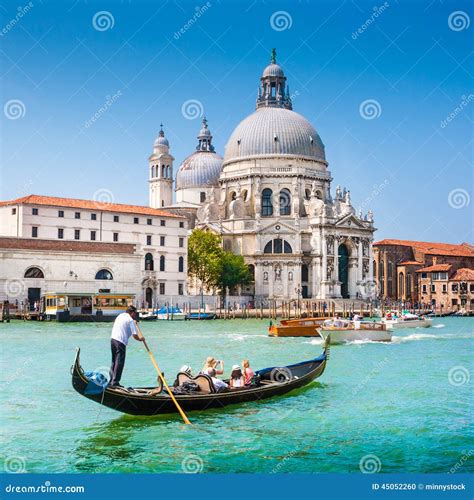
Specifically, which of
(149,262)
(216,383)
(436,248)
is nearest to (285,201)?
(149,262)

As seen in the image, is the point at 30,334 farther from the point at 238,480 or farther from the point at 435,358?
the point at 238,480

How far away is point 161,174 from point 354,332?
37.2 m

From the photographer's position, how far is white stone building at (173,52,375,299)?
163 feet

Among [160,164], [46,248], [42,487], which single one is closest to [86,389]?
[42,487]

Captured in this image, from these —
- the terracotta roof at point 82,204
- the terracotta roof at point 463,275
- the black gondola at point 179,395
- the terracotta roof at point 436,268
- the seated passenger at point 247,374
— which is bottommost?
the black gondola at point 179,395

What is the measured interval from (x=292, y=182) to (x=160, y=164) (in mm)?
11342

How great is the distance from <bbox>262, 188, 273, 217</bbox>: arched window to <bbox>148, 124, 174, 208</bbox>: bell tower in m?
8.89

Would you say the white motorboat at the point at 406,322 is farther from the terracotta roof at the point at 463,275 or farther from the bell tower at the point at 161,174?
the bell tower at the point at 161,174

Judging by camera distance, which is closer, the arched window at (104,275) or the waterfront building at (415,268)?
the arched window at (104,275)

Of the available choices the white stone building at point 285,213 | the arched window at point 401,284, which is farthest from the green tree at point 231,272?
the arched window at point 401,284

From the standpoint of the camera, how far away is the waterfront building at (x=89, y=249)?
34.9 metres

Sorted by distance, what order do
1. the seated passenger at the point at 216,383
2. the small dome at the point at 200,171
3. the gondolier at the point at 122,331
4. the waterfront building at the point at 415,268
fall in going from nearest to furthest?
the gondolier at the point at 122,331, the seated passenger at the point at 216,383, the waterfront building at the point at 415,268, the small dome at the point at 200,171

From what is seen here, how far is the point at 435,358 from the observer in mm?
18781

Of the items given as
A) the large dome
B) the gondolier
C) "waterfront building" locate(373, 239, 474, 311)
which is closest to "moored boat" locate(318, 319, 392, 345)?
the gondolier
